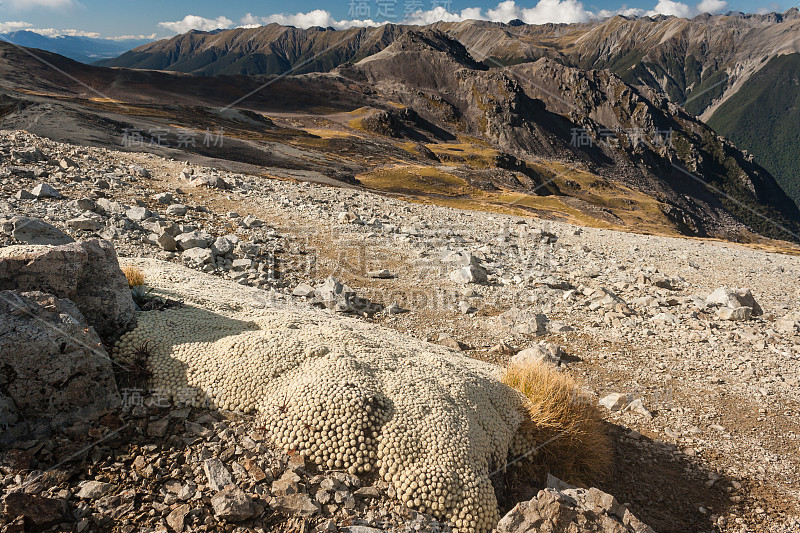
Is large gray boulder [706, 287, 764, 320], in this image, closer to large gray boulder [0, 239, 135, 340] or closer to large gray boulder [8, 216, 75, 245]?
large gray boulder [0, 239, 135, 340]

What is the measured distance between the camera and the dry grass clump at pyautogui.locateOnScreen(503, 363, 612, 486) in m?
6.33

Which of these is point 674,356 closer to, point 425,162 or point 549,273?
point 549,273

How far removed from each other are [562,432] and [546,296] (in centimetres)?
915

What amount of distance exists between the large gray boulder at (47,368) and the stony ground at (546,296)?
1.53ft

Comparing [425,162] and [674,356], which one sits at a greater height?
[425,162]

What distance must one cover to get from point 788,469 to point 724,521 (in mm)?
2332

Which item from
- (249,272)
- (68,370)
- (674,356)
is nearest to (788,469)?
(674,356)

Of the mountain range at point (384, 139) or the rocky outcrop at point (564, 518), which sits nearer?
the rocky outcrop at point (564, 518)

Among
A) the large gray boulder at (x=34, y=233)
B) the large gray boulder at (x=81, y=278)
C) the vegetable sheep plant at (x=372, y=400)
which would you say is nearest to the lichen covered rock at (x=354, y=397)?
the vegetable sheep plant at (x=372, y=400)

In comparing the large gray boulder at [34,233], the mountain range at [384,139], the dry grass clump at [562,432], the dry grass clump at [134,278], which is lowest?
the dry grass clump at [562,432]

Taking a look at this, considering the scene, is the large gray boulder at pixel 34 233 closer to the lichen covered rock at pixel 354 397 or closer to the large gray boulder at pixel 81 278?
the large gray boulder at pixel 81 278

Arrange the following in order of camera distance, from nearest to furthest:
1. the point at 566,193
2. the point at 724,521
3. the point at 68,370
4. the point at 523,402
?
the point at 68,370, the point at 724,521, the point at 523,402, the point at 566,193

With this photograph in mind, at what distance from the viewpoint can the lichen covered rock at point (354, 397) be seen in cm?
481

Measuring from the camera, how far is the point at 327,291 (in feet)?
42.6
